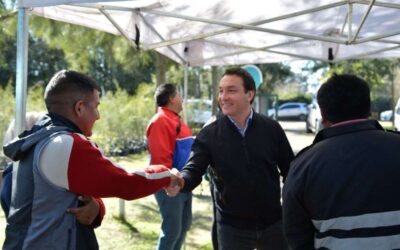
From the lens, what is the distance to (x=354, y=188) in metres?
1.75

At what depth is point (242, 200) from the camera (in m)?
2.88

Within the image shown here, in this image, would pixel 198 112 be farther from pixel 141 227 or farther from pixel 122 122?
pixel 141 227

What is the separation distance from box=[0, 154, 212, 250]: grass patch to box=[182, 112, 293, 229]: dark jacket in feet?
6.41

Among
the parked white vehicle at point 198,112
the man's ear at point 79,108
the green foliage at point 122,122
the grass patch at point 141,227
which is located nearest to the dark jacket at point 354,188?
the man's ear at point 79,108

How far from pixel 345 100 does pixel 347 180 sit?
0.31 meters

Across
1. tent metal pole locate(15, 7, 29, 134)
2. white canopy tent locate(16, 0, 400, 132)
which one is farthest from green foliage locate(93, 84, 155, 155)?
tent metal pole locate(15, 7, 29, 134)

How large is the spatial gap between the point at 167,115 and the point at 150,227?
2694 millimetres

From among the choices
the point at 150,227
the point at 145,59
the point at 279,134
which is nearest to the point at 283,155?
the point at 279,134

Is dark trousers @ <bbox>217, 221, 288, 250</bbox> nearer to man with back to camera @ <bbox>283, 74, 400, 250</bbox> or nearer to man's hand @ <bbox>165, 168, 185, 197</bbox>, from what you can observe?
man's hand @ <bbox>165, 168, 185, 197</bbox>

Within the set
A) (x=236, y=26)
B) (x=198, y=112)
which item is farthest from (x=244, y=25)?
(x=198, y=112)

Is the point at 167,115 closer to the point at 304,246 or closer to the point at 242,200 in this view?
the point at 242,200

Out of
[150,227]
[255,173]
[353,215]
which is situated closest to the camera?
[353,215]

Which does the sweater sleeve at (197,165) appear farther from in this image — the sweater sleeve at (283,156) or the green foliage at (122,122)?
the green foliage at (122,122)

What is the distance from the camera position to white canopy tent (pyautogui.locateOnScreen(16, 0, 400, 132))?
3.88 metres
